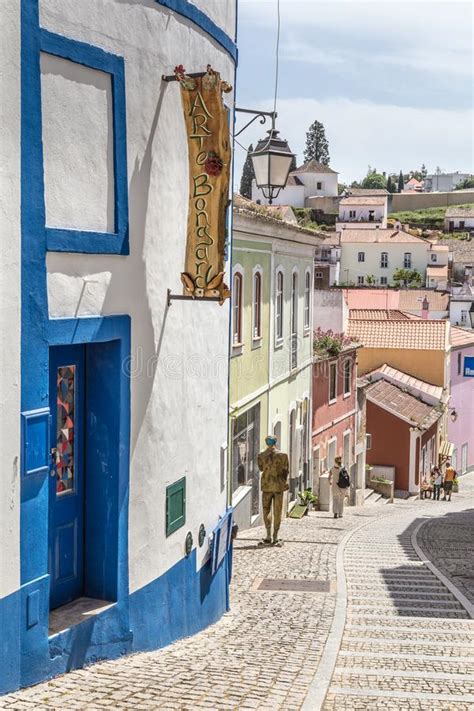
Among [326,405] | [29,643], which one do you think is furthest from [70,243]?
[326,405]

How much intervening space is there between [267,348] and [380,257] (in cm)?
8846

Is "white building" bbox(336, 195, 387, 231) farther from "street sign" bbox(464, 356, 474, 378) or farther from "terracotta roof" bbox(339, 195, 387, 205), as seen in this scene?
"street sign" bbox(464, 356, 474, 378)

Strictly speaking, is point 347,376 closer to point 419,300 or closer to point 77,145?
point 77,145

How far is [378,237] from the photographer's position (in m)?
→ 109

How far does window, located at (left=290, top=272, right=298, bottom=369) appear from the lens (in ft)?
76.6

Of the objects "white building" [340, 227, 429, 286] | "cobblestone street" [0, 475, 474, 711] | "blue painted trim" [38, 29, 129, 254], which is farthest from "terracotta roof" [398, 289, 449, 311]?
"blue painted trim" [38, 29, 129, 254]

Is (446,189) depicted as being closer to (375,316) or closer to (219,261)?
(375,316)

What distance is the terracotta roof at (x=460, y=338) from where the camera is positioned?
47787 mm

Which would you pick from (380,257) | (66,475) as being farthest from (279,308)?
(380,257)

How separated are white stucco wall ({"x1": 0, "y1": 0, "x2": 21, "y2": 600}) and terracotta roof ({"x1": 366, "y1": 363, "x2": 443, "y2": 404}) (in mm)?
33739

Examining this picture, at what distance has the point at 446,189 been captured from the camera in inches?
7367

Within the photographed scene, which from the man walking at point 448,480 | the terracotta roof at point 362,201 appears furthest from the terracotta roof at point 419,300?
the terracotta roof at point 362,201

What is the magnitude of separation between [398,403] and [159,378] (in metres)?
29.9

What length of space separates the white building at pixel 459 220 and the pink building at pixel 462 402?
8735cm
